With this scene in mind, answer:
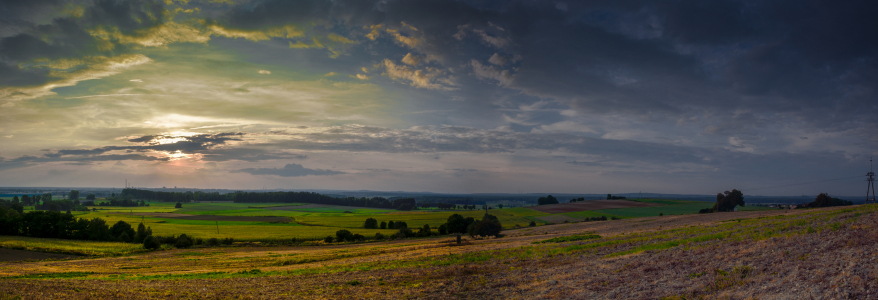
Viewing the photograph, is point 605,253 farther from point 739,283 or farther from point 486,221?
point 486,221

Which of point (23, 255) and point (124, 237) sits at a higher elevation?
point (23, 255)

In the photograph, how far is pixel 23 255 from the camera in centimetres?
5469

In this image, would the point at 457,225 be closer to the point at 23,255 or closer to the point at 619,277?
the point at 619,277

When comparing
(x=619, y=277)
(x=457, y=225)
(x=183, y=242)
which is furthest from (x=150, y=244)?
(x=619, y=277)

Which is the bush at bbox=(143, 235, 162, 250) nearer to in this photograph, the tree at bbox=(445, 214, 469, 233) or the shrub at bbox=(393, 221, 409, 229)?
the shrub at bbox=(393, 221, 409, 229)

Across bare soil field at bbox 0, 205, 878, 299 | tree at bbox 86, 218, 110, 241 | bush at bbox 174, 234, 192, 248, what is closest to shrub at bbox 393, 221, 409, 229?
bush at bbox 174, 234, 192, 248

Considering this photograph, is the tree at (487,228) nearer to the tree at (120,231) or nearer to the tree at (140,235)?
the tree at (140,235)

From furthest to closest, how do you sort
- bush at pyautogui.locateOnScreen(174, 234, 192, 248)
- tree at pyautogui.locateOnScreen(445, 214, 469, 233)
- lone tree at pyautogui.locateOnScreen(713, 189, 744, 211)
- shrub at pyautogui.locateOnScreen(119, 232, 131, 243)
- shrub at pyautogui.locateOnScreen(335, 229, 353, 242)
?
lone tree at pyautogui.locateOnScreen(713, 189, 744, 211) → tree at pyautogui.locateOnScreen(445, 214, 469, 233) → shrub at pyautogui.locateOnScreen(335, 229, 353, 242) → shrub at pyautogui.locateOnScreen(119, 232, 131, 243) → bush at pyautogui.locateOnScreen(174, 234, 192, 248)

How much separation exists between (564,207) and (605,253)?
105 m

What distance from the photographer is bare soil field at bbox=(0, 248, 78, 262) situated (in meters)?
52.1

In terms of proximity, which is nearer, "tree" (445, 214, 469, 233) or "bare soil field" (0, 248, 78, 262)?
"bare soil field" (0, 248, 78, 262)

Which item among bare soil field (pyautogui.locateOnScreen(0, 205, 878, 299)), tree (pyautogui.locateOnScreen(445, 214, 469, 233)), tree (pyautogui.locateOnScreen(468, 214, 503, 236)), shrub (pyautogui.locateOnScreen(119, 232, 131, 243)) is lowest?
shrub (pyautogui.locateOnScreen(119, 232, 131, 243))

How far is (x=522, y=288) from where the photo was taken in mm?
15484

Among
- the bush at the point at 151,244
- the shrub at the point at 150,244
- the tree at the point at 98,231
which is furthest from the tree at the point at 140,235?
the shrub at the point at 150,244
